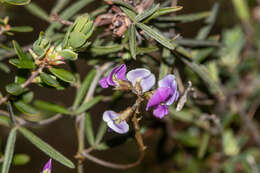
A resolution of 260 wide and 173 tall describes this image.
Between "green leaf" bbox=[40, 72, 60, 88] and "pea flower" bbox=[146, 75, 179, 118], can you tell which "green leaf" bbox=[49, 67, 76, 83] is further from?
"pea flower" bbox=[146, 75, 179, 118]

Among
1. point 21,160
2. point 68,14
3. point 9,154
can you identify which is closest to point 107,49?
point 68,14

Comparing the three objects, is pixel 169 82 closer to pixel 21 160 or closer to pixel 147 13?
pixel 147 13

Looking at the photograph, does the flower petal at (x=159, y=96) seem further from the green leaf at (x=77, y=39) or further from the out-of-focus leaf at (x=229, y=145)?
the out-of-focus leaf at (x=229, y=145)

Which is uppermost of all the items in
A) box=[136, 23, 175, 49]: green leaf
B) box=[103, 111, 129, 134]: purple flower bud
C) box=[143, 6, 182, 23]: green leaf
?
box=[143, 6, 182, 23]: green leaf

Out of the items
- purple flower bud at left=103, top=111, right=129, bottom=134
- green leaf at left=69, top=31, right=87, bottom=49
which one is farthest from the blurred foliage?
purple flower bud at left=103, top=111, right=129, bottom=134

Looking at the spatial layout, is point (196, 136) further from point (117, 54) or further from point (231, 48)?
point (117, 54)

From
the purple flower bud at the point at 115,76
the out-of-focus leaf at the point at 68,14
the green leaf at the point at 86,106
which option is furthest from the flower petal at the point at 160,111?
the out-of-focus leaf at the point at 68,14

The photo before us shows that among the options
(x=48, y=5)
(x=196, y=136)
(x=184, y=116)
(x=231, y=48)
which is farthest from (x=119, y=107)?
(x=48, y=5)
